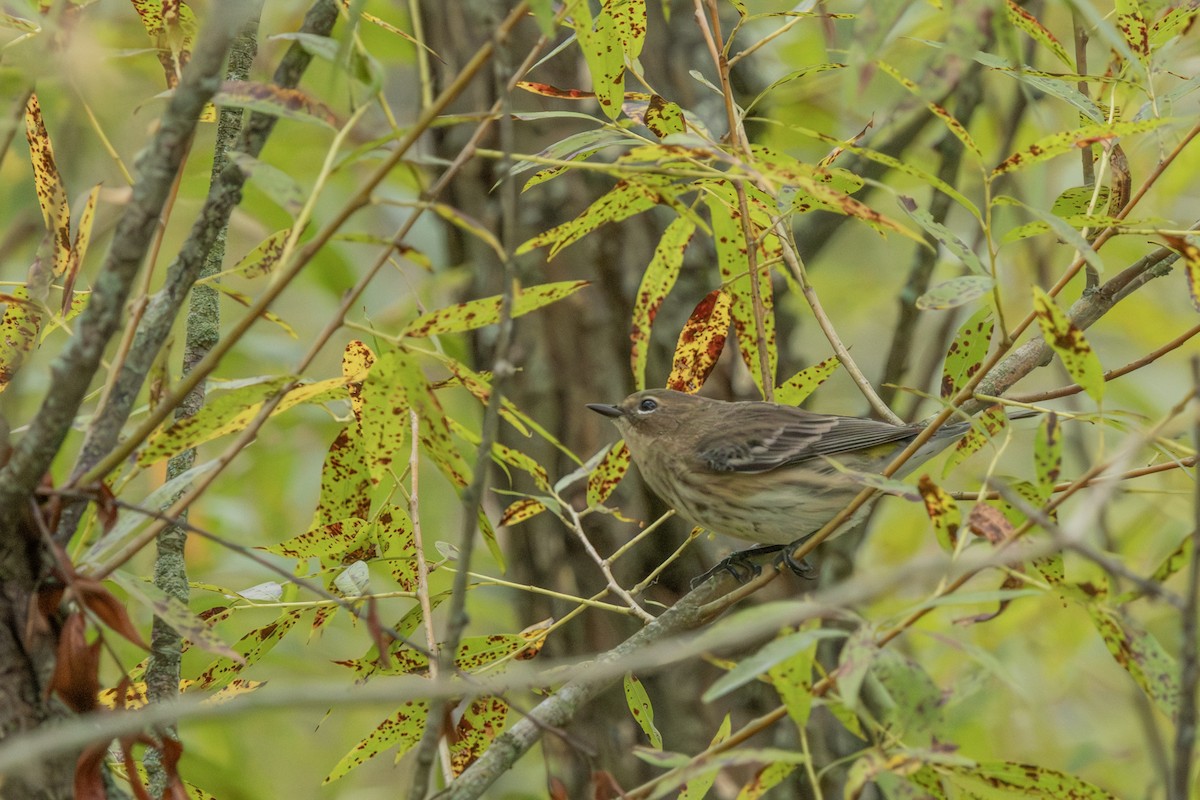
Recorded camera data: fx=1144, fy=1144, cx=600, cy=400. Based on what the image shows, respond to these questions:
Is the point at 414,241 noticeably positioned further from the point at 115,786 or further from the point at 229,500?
the point at 115,786

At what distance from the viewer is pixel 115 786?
1.46 metres

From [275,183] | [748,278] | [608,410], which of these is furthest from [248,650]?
[608,410]

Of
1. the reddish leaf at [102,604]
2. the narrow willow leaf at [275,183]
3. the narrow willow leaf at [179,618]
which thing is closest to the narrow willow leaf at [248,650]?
the narrow willow leaf at [179,618]

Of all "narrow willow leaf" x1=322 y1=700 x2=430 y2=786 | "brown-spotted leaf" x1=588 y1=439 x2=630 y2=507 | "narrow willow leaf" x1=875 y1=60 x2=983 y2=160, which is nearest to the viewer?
"narrow willow leaf" x1=875 y1=60 x2=983 y2=160

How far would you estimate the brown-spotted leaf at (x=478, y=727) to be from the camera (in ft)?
6.44

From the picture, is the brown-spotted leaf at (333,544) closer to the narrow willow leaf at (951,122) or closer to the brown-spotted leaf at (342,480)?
the brown-spotted leaf at (342,480)

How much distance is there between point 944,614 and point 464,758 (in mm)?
3007

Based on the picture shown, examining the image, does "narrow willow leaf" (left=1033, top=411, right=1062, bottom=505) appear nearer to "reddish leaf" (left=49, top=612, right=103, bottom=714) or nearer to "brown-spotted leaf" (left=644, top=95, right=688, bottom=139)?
"brown-spotted leaf" (left=644, top=95, right=688, bottom=139)

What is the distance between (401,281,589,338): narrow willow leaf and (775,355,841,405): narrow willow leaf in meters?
0.82

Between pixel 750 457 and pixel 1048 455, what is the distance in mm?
2179

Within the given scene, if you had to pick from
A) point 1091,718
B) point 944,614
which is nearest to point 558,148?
point 944,614

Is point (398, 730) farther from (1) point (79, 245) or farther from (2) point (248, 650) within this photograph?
(1) point (79, 245)

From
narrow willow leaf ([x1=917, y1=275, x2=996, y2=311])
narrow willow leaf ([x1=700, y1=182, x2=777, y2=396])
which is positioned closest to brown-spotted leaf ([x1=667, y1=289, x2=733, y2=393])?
narrow willow leaf ([x1=700, y1=182, x2=777, y2=396])

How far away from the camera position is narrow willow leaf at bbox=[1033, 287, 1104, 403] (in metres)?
1.49
